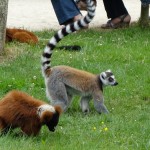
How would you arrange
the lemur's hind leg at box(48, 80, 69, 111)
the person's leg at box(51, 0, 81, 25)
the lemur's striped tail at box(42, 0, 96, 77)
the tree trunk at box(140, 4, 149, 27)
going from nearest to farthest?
1. the lemur's hind leg at box(48, 80, 69, 111)
2. the lemur's striped tail at box(42, 0, 96, 77)
3. the person's leg at box(51, 0, 81, 25)
4. the tree trunk at box(140, 4, 149, 27)

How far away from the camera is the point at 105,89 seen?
8609mm

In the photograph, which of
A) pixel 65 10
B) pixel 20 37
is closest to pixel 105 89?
pixel 20 37

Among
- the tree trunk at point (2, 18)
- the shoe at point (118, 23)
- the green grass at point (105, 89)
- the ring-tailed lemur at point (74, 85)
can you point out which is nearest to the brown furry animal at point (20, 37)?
the green grass at point (105, 89)

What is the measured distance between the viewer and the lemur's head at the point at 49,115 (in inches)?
254

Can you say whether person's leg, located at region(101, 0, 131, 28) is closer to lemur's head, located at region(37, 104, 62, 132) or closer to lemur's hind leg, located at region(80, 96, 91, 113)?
lemur's hind leg, located at region(80, 96, 91, 113)

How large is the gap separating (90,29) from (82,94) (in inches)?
192

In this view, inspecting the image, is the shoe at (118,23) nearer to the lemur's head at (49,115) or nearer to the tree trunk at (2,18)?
the tree trunk at (2,18)

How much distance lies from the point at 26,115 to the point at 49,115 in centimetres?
25

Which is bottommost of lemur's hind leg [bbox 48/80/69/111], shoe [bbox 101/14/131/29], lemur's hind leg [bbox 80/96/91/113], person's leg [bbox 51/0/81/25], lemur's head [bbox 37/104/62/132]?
shoe [bbox 101/14/131/29]

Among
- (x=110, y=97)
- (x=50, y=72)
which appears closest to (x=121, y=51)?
(x=110, y=97)

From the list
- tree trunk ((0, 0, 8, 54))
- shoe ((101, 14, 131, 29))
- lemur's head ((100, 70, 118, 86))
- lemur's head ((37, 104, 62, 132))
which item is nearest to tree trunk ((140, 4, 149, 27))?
shoe ((101, 14, 131, 29))

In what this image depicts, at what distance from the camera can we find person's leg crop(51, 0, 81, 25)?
11.9 metres

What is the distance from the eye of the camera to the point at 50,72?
25.4 ft

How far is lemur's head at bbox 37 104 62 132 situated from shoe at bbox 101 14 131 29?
633 cm
